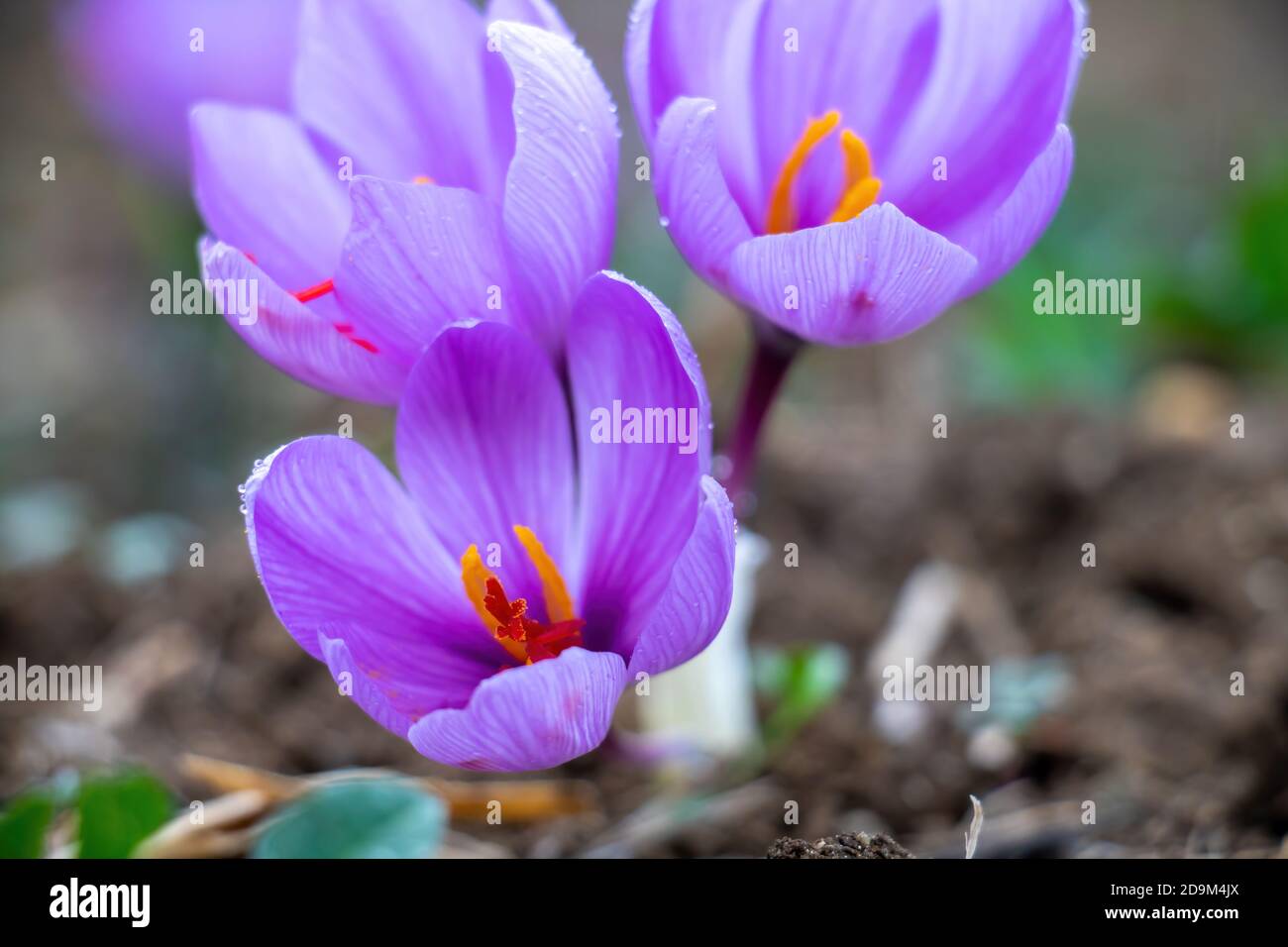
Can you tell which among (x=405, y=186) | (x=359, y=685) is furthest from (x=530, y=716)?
(x=405, y=186)

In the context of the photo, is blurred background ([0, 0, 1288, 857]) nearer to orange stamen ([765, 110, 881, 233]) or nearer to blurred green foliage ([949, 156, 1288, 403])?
blurred green foliage ([949, 156, 1288, 403])

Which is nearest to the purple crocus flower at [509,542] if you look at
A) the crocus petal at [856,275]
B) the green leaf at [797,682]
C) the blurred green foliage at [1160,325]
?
the crocus petal at [856,275]

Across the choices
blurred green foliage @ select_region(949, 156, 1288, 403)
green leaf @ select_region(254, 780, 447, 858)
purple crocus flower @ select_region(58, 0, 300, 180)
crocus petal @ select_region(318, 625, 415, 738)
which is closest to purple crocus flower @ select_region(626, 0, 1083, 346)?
crocus petal @ select_region(318, 625, 415, 738)

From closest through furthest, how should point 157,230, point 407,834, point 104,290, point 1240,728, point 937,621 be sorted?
point 407,834 → point 1240,728 → point 937,621 → point 157,230 → point 104,290

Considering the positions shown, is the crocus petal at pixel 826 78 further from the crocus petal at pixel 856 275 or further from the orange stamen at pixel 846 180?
the crocus petal at pixel 856 275

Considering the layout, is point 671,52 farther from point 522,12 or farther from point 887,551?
point 887,551

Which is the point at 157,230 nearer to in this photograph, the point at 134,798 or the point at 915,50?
the point at 134,798
